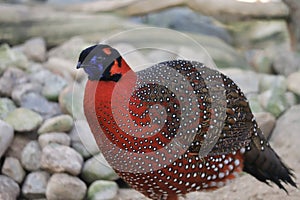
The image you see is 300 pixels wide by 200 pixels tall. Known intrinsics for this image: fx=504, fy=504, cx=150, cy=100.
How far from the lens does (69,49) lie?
489 centimetres

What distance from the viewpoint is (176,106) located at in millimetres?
2430

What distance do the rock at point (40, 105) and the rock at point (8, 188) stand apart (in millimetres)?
624

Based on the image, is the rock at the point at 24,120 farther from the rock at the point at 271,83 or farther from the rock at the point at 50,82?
the rock at the point at 271,83

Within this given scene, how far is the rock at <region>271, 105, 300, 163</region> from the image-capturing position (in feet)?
12.3

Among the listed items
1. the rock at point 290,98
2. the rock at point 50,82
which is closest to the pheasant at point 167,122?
the rock at point 50,82

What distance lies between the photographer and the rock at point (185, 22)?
6.54 meters

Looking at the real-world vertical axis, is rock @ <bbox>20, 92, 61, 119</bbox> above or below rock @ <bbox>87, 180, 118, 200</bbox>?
above

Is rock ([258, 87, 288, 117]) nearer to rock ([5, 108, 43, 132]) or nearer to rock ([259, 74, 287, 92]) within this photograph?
rock ([259, 74, 287, 92])

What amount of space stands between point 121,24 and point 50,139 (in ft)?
7.83

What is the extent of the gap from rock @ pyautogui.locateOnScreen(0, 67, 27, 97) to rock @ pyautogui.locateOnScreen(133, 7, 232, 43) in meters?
2.56

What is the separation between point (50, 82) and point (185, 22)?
9.84 ft

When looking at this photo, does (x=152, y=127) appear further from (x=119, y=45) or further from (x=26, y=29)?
(x=26, y=29)

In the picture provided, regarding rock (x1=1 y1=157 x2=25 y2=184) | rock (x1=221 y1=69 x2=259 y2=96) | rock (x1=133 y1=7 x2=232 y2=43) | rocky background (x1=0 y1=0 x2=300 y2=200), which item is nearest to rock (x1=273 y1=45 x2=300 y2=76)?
rocky background (x1=0 y1=0 x2=300 y2=200)

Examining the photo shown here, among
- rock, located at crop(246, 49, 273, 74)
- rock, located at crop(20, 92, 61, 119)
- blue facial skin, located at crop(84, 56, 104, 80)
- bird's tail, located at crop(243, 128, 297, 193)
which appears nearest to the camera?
blue facial skin, located at crop(84, 56, 104, 80)
